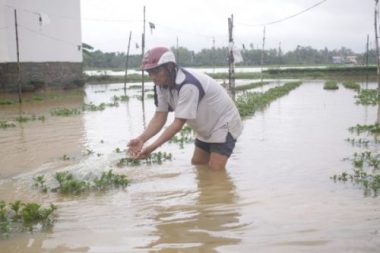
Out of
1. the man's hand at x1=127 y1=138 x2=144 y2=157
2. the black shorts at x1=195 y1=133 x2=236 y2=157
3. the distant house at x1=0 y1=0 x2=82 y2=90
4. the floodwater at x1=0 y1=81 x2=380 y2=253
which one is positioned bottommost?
the floodwater at x1=0 y1=81 x2=380 y2=253

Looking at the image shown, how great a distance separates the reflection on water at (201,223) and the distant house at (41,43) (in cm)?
2198

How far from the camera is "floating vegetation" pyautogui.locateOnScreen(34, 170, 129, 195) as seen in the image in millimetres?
5465

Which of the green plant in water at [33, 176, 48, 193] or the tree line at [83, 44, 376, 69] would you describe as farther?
the tree line at [83, 44, 376, 69]

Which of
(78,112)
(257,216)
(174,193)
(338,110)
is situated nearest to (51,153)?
(174,193)

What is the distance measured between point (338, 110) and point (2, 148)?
10.9 m

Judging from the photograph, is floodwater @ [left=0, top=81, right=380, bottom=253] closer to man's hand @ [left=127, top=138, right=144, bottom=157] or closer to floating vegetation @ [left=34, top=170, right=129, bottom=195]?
floating vegetation @ [left=34, top=170, right=129, bottom=195]

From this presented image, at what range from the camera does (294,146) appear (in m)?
8.75

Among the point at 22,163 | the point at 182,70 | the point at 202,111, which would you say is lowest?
the point at 22,163

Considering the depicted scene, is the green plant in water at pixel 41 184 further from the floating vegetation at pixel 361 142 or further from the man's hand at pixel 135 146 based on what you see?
the floating vegetation at pixel 361 142

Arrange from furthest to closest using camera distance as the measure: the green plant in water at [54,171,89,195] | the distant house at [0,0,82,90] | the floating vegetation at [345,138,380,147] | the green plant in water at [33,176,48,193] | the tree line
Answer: the tree line → the distant house at [0,0,82,90] → the floating vegetation at [345,138,380,147] → the green plant in water at [33,176,48,193] → the green plant in water at [54,171,89,195]

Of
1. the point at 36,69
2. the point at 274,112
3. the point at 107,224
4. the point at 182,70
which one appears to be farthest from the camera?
the point at 36,69

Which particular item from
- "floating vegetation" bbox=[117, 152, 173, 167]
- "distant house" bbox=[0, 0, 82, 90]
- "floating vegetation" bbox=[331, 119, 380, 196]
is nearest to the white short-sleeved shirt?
"floating vegetation" bbox=[331, 119, 380, 196]

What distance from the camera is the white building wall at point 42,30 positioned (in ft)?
81.5

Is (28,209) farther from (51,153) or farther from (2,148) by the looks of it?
(2,148)
